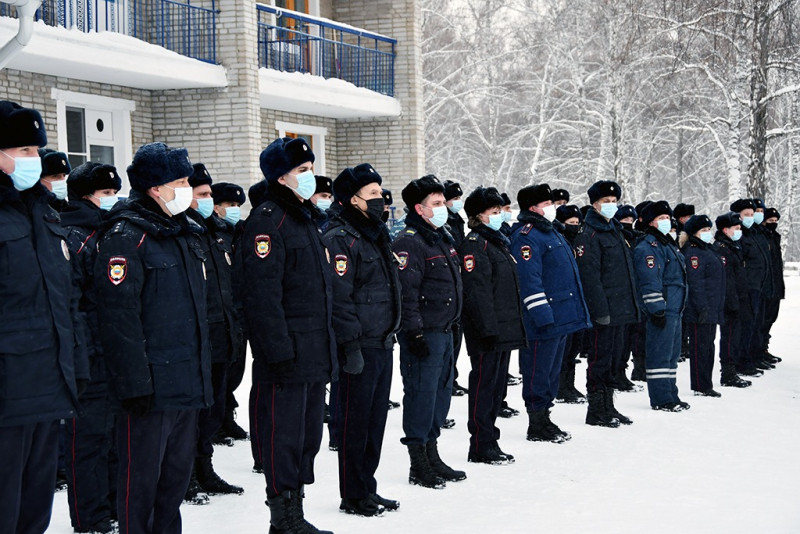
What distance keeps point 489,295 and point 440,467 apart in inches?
49.4

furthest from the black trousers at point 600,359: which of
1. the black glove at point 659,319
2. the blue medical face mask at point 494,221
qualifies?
the blue medical face mask at point 494,221

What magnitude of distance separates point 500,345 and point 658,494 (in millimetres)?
1523

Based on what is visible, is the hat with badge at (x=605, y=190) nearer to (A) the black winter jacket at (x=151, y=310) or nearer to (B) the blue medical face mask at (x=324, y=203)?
(B) the blue medical face mask at (x=324, y=203)

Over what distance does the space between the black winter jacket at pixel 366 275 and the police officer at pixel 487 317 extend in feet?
4.05

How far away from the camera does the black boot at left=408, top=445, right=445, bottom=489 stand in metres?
7.04

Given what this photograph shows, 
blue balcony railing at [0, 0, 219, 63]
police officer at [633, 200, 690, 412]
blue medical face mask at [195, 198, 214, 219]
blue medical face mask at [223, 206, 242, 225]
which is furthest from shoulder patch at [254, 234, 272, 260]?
blue balcony railing at [0, 0, 219, 63]

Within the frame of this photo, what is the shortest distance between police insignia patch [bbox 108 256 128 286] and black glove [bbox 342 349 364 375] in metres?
1.67

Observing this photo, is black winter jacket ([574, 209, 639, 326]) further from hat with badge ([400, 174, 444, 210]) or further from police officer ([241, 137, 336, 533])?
police officer ([241, 137, 336, 533])

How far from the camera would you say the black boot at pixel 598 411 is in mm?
9242

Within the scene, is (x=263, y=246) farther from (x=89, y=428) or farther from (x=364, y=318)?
(x=89, y=428)

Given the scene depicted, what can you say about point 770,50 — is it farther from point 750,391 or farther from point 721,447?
point 721,447

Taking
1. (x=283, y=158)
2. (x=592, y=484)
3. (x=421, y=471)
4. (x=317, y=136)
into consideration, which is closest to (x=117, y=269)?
(x=283, y=158)

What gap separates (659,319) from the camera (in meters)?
9.87

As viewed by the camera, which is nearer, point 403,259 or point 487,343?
point 403,259
